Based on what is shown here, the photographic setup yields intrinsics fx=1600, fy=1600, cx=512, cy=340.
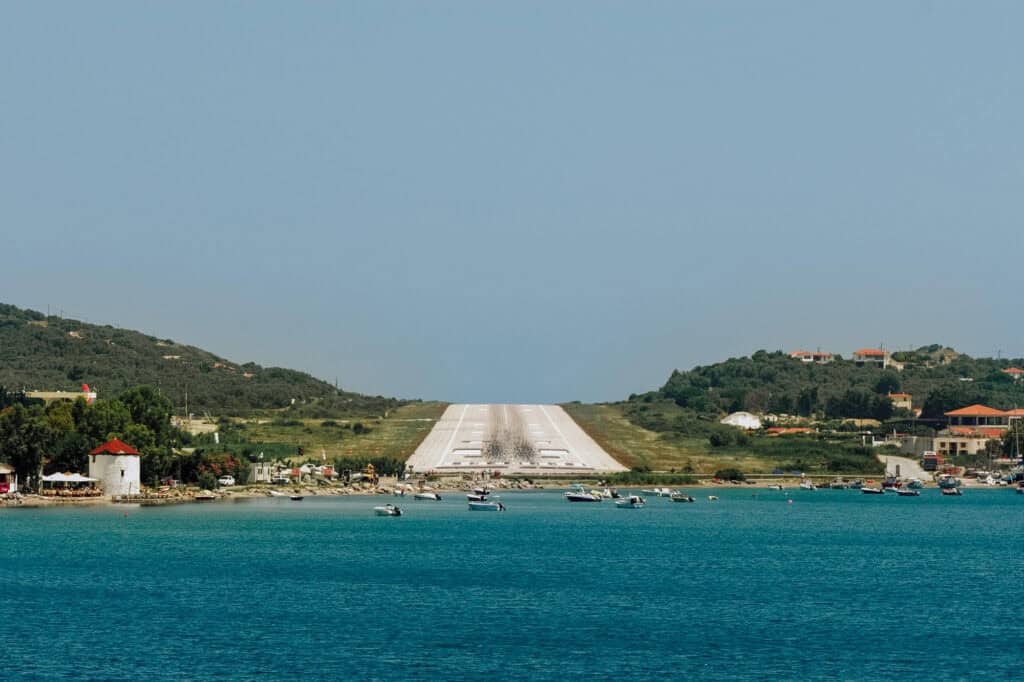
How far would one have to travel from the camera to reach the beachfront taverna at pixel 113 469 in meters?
112

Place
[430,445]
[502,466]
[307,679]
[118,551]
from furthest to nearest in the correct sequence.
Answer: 1. [430,445]
2. [502,466]
3. [118,551]
4. [307,679]

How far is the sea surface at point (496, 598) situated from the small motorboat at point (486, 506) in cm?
1271

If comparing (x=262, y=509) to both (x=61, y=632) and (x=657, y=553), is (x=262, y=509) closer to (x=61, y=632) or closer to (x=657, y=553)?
(x=657, y=553)

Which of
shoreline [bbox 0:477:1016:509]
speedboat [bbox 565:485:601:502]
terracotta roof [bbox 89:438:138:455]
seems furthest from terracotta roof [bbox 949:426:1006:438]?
terracotta roof [bbox 89:438:138:455]

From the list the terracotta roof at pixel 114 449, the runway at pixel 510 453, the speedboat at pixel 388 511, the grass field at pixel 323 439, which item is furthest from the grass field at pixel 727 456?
the terracotta roof at pixel 114 449

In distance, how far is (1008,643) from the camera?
51938 millimetres

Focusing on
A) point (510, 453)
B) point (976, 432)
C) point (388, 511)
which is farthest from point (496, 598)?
point (976, 432)

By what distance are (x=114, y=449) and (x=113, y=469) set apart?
1.41 m

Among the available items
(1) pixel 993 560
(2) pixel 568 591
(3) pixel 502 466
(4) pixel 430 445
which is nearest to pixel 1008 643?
(2) pixel 568 591

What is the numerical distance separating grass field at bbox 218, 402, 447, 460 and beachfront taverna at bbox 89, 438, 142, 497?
3908 cm

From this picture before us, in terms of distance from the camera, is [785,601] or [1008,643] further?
[785,601]

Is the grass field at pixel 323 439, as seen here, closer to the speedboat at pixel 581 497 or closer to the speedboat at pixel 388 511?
the speedboat at pixel 581 497

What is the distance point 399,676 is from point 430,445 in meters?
136

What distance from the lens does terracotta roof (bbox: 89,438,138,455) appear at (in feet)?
370
